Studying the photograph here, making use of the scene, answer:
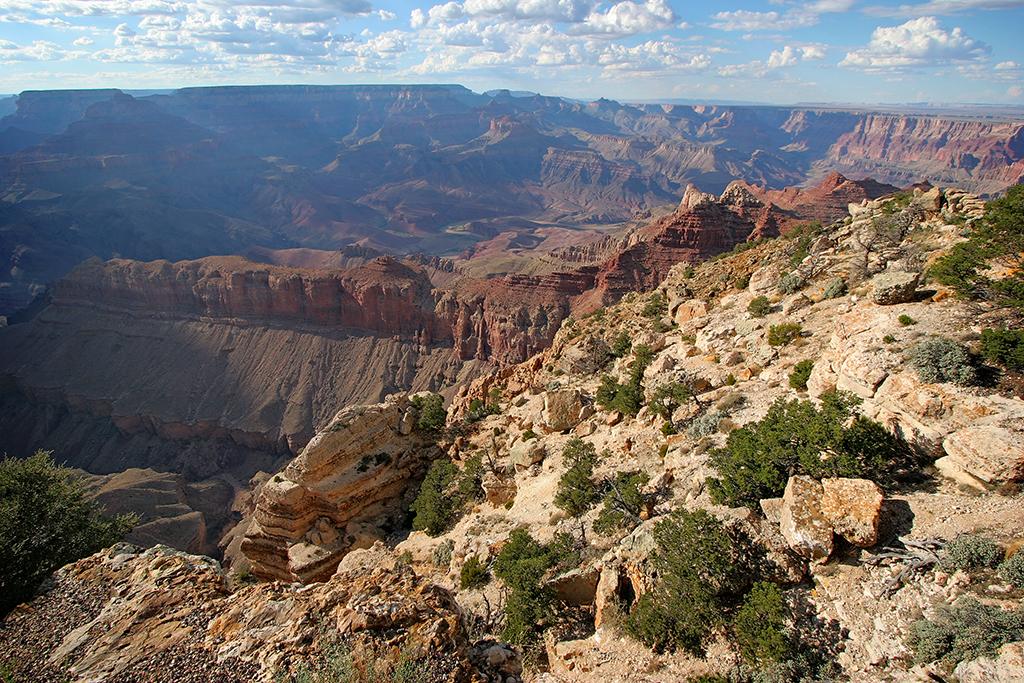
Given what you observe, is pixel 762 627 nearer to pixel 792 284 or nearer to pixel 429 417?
pixel 792 284

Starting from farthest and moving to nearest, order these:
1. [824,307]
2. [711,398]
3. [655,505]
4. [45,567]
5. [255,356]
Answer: [255,356], [824,307], [711,398], [45,567], [655,505]

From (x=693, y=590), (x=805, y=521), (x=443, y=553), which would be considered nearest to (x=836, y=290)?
(x=805, y=521)

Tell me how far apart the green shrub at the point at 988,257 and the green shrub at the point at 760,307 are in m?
6.61

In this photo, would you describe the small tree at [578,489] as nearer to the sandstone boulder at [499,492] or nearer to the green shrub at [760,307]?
the sandstone boulder at [499,492]

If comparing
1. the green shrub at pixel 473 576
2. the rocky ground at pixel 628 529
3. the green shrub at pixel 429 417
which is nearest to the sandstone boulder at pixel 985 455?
the rocky ground at pixel 628 529

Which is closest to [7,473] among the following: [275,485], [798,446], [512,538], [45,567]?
[45,567]

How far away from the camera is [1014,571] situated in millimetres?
10508

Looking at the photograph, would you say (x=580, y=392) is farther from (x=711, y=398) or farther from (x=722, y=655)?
(x=722, y=655)

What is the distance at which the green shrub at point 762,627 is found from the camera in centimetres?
1136

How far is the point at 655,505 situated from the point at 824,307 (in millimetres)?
12605

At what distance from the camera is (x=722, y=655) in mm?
12031

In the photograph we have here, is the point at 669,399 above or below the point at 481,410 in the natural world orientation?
above

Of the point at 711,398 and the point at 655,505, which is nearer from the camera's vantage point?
the point at 655,505

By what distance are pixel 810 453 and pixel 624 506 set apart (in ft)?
17.5
